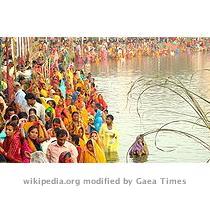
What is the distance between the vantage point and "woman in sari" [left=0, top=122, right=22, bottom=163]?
3898 millimetres

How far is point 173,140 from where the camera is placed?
12.9 feet

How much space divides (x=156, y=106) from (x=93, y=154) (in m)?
0.39

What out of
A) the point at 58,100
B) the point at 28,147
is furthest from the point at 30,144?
the point at 58,100

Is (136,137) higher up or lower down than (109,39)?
lower down

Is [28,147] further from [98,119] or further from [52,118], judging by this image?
[98,119]

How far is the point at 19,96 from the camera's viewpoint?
3904 mm

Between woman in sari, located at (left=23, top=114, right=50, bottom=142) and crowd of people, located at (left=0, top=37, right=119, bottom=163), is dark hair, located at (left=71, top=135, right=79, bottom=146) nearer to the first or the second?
crowd of people, located at (left=0, top=37, right=119, bottom=163)

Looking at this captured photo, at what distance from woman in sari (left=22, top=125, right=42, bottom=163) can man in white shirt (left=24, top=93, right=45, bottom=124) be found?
0.22 feet

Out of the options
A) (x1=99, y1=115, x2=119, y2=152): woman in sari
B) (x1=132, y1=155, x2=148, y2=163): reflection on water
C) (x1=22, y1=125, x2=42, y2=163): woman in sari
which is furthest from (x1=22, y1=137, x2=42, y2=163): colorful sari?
(x1=132, y1=155, x2=148, y2=163): reflection on water

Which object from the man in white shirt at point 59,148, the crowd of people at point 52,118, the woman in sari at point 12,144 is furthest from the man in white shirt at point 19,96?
the man in white shirt at point 59,148
